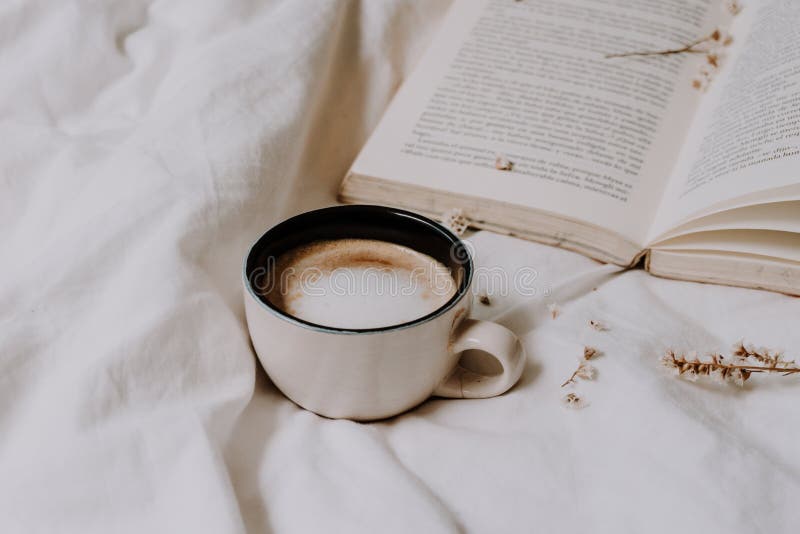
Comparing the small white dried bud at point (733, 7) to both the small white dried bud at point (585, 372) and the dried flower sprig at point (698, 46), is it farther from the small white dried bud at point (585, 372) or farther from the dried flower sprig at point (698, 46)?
the small white dried bud at point (585, 372)

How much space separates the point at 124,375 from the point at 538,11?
2.11ft

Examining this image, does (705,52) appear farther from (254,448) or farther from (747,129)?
(254,448)

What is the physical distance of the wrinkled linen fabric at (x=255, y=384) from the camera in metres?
0.44

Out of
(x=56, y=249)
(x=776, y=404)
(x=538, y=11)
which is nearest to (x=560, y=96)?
(x=538, y=11)

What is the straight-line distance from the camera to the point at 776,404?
0.53m

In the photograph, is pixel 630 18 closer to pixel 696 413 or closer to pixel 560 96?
pixel 560 96

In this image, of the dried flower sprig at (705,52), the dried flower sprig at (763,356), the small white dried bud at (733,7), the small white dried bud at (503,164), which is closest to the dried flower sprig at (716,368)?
the dried flower sprig at (763,356)

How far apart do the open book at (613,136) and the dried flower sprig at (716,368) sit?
0.13 meters

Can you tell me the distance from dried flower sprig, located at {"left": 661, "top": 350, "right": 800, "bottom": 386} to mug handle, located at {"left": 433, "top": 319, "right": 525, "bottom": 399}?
0.35 ft

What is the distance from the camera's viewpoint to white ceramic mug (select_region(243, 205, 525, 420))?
454 mm

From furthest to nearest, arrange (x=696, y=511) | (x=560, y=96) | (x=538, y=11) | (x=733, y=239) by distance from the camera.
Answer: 1. (x=538, y=11)
2. (x=560, y=96)
3. (x=733, y=239)
4. (x=696, y=511)

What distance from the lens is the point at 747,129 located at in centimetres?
69

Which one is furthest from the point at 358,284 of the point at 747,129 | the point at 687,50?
the point at 687,50

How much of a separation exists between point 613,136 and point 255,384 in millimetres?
423
